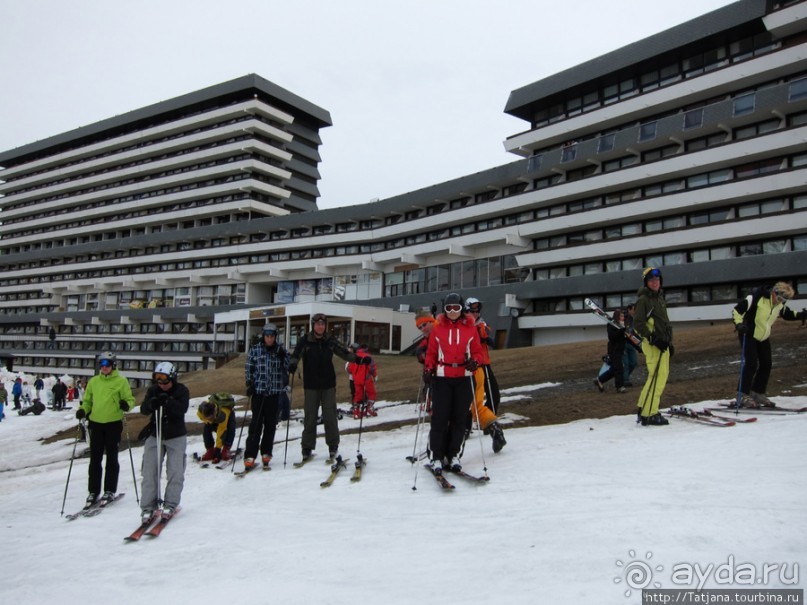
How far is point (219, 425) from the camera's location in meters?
9.95

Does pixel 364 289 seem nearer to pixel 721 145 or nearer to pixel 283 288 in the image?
pixel 283 288

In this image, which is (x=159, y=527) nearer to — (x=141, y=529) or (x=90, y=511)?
(x=141, y=529)

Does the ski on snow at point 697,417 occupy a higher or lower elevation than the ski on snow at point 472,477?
higher

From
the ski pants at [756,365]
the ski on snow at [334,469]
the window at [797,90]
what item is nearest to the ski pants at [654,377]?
the ski pants at [756,365]

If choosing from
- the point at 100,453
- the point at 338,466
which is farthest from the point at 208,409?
the point at 338,466

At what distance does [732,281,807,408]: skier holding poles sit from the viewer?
29.1ft

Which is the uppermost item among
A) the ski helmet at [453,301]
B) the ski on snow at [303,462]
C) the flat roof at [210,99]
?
the flat roof at [210,99]

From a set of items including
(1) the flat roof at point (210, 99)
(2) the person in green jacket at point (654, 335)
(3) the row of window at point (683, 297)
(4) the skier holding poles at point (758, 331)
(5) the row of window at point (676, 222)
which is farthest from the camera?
(1) the flat roof at point (210, 99)

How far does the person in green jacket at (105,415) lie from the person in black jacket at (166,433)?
0.93 meters

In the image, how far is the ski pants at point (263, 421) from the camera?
8.55 m

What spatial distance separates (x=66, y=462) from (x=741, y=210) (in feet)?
116

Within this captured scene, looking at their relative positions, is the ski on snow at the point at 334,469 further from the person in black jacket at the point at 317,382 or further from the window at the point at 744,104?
the window at the point at 744,104

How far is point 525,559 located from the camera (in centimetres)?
419

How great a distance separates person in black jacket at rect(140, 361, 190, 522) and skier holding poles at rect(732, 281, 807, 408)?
306 inches
